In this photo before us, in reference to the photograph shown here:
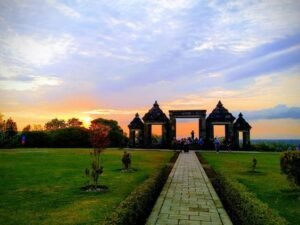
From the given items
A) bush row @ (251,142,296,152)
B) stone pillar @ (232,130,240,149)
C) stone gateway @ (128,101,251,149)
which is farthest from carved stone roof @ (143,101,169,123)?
bush row @ (251,142,296,152)

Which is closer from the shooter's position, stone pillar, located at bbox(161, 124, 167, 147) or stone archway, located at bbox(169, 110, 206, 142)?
stone archway, located at bbox(169, 110, 206, 142)

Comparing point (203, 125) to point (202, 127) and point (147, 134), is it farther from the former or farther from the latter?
point (147, 134)

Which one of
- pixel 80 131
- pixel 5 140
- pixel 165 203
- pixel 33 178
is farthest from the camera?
pixel 80 131

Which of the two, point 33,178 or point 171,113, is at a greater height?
point 171,113

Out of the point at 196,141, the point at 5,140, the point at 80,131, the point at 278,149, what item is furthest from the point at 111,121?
the point at 278,149

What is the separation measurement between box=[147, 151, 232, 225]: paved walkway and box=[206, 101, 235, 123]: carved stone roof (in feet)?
82.6

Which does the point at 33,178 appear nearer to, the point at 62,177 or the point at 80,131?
the point at 62,177

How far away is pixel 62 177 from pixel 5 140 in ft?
105

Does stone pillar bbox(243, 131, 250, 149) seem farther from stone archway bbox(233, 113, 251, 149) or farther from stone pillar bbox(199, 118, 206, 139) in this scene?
stone pillar bbox(199, 118, 206, 139)

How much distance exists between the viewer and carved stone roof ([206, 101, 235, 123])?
122ft

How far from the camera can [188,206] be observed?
28.3 feet

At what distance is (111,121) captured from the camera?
6594cm

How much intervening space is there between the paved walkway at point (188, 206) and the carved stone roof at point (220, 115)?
2519 centimetres

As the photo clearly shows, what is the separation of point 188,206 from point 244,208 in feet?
6.34
